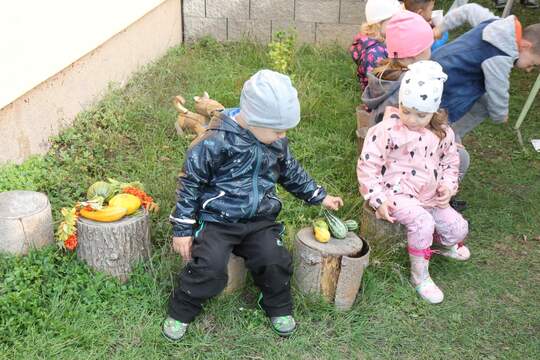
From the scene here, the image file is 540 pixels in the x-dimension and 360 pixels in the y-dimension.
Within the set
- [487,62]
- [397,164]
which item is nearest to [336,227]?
[397,164]

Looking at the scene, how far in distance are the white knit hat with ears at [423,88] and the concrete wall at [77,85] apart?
8.92 feet

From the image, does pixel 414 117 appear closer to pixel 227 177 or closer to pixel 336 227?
pixel 336 227

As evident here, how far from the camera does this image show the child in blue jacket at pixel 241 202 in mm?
3027

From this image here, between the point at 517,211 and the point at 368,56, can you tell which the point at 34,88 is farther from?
the point at 517,211

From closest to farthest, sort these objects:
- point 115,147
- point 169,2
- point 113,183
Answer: point 113,183, point 115,147, point 169,2

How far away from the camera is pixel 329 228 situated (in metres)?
3.59

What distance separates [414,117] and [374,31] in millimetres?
1997

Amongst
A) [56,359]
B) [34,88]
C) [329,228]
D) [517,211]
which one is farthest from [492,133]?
[56,359]

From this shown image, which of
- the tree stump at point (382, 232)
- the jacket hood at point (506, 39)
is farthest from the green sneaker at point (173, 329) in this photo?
the jacket hood at point (506, 39)

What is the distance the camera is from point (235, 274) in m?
3.53

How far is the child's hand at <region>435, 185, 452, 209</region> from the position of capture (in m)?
3.90

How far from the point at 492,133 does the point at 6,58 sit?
4486mm

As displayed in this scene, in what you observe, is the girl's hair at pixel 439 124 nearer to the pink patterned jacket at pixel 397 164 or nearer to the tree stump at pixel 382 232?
the pink patterned jacket at pixel 397 164

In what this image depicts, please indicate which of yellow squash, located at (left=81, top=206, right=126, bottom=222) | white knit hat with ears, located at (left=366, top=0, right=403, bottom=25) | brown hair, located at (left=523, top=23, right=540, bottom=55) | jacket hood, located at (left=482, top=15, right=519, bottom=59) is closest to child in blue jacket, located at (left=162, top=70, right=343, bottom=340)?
yellow squash, located at (left=81, top=206, right=126, bottom=222)
